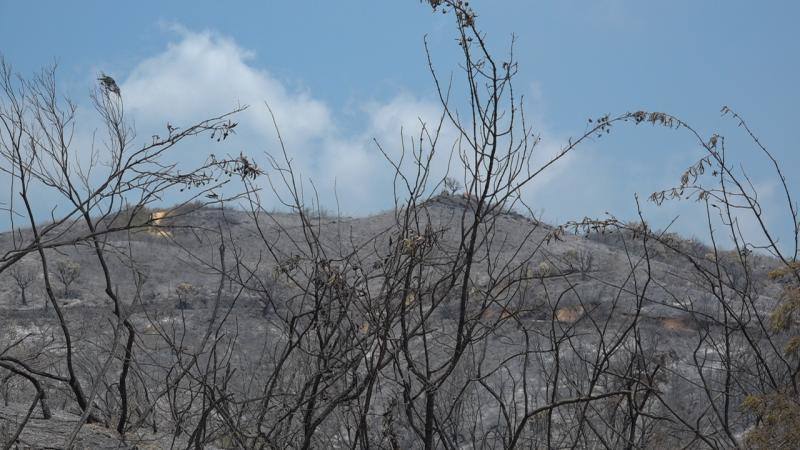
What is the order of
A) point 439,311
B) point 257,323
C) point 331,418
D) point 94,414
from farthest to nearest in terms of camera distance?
1. point 257,323
2. point 439,311
3. point 331,418
4. point 94,414

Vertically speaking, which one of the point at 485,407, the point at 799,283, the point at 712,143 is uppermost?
the point at 712,143

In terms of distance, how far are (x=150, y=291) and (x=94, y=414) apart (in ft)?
73.5

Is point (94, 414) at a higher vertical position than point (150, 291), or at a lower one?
lower

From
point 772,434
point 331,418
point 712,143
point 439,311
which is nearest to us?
point 772,434

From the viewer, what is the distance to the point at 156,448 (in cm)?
579

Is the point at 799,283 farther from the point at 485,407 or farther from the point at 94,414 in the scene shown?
the point at 485,407

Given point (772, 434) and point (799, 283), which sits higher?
point (799, 283)

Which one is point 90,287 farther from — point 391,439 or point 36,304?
point 391,439

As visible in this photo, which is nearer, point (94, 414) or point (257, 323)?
point (94, 414)

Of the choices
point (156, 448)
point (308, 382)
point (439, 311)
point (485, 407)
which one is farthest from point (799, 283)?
point (439, 311)

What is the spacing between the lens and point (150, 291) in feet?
91.6

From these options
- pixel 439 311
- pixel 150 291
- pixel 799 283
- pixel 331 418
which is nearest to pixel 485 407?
pixel 439 311

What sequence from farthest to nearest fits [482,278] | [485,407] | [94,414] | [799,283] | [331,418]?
1. [482,278]
2. [485,407]
3. [331,418]
4. [94,414]
5. [799,283]

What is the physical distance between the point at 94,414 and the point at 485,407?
1408cm
